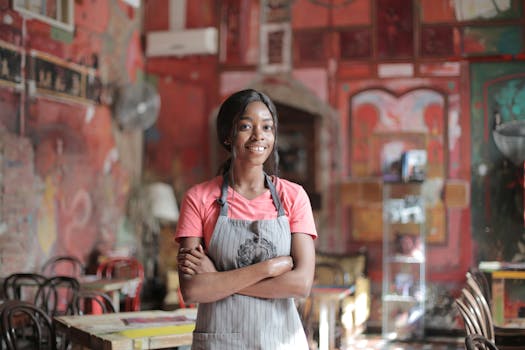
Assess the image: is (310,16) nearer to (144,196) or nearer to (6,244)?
(144,196)

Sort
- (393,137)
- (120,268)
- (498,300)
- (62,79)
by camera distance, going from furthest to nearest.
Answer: (393,137) → (120,268) → (62,79) → (498,300)

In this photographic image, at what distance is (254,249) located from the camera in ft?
6.22

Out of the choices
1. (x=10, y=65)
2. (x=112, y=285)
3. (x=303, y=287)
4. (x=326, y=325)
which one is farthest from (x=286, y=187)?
(x=10, y=65)

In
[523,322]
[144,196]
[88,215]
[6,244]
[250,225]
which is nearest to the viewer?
[250,225]

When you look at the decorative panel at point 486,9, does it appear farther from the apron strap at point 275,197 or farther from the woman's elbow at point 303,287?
the woman's elbow at point 303,287

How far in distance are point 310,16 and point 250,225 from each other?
6250 millimetres

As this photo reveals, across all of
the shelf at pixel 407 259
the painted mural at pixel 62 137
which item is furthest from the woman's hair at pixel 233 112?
the shelf at pixel 407 259

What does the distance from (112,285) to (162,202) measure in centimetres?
206

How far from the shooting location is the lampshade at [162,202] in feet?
24.7

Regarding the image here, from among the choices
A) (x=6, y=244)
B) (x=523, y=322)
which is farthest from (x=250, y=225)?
Answer: (x=6, y=244)

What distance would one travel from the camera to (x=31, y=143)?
5988mm

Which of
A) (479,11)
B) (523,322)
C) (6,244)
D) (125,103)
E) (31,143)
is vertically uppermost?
(479,11)

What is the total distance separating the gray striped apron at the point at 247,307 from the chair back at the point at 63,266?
4.59 metres

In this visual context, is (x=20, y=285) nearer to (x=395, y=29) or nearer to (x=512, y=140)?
(x=395, y=29)
